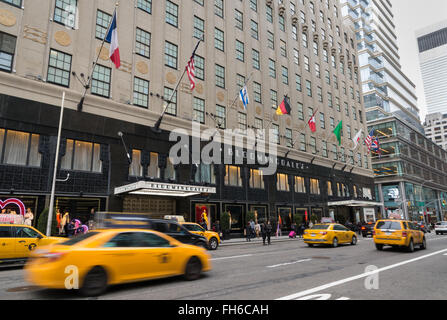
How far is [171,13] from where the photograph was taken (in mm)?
26438

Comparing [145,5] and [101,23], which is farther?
[145,5]

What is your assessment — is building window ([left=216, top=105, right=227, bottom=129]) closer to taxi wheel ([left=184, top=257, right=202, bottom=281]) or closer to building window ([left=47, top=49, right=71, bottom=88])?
building window ([left=47, top=49, right=71, bottom=88])

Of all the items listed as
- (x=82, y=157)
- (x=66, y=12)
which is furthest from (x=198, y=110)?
(x=66, y=12)

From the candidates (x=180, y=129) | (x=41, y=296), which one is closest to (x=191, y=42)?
(x=180, y=129)

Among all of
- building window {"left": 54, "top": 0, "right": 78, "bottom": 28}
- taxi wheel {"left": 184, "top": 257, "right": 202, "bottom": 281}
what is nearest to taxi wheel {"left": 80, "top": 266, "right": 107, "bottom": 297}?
taxi wheel {"left": 184, "top": 257, "right": 202, "bottom": 281}

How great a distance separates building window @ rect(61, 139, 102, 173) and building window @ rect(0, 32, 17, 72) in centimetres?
529

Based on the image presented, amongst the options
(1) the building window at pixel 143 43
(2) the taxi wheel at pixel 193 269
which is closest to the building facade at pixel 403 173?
(1) the building window at pixel 143 43

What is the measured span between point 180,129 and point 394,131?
202 feet

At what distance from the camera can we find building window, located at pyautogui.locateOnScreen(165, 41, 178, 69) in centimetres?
2512

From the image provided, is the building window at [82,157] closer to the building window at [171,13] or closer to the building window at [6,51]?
the building window at [6,51]

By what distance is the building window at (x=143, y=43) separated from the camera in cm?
2339

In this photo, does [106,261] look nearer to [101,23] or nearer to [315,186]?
[101,23]

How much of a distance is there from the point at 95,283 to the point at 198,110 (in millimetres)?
21300
